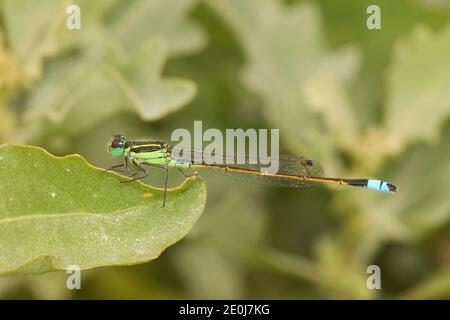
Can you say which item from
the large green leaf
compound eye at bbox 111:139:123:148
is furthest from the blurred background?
compound eye at bbox 111:139:123:148

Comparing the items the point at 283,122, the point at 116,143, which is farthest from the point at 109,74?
the point at 283,122

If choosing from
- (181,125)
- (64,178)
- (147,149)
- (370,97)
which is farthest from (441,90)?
(64,178)

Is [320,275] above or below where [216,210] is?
below

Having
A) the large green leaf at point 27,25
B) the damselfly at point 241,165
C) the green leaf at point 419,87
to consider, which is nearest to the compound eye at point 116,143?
the damselfly at point 241,165

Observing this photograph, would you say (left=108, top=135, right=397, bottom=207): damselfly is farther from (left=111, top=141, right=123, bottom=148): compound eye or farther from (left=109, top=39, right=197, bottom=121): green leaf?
(left=109, top=39, right=197, bottom=121): green leaf

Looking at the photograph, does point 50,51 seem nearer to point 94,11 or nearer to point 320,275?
point 94,11

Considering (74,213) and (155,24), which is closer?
(74,213)

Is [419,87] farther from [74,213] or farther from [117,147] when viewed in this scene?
[74,213]

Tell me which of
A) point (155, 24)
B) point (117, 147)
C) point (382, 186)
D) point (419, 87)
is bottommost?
point (382, 186)
